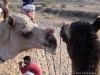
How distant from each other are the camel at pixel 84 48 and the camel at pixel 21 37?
54cm

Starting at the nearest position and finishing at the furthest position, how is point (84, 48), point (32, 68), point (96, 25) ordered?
point (84, 48) → point (96, 25) → point (32, 68)

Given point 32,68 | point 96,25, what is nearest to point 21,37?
point 96,25

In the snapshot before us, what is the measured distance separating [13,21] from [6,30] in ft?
0.71

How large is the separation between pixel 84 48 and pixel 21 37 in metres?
1.22

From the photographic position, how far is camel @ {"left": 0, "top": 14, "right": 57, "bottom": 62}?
3.02 meters

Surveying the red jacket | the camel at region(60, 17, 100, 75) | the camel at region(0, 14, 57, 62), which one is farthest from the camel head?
the red jacket

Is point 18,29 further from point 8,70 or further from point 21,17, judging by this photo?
point 8,70

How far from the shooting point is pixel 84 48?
231 centimetres

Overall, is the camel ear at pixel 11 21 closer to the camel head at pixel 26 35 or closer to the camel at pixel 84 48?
the camel head at pixel 26 35

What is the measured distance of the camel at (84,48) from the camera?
2.31 m

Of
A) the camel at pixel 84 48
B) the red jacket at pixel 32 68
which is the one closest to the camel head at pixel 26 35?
the camel at pixel 84 48

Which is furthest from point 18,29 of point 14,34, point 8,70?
point 8,70

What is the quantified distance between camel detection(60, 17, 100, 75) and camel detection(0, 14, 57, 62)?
21.4 inches

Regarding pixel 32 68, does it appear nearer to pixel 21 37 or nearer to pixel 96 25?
pixel 21 37
